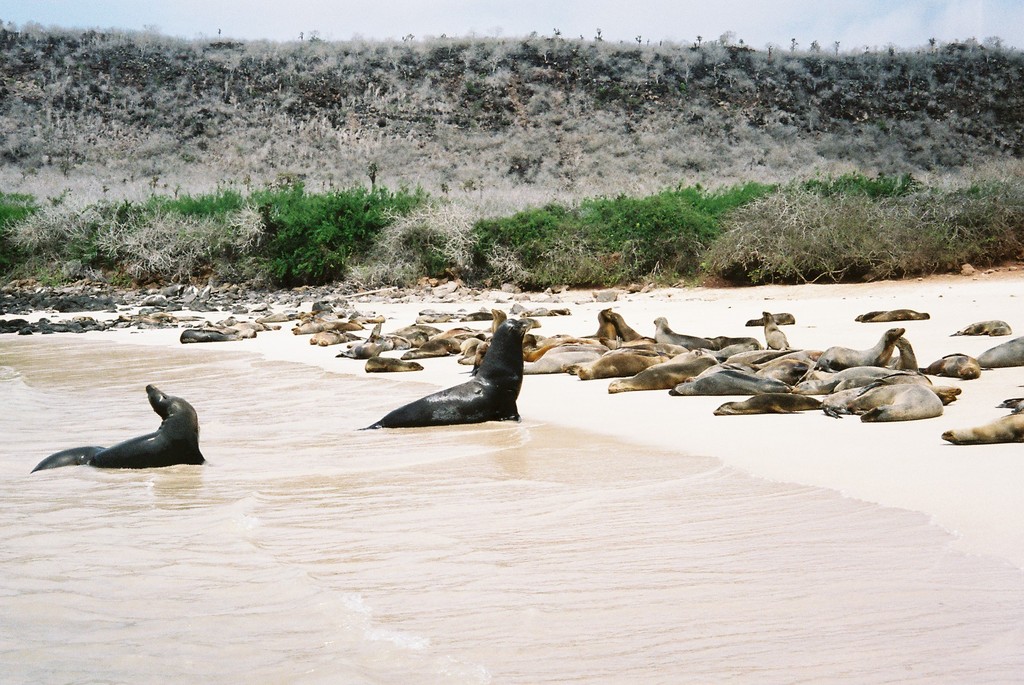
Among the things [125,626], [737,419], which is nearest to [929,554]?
[125,626]

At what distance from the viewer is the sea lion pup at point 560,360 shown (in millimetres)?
10352

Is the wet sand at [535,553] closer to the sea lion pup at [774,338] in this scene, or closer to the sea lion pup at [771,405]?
the sea lion pup at [771,405]

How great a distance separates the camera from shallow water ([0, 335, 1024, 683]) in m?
2.77

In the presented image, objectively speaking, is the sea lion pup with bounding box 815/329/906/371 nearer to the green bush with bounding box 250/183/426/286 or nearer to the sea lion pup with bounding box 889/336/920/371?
the sea lion pup with bounding box 889/336/920/371

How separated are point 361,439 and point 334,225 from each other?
61.7 ft

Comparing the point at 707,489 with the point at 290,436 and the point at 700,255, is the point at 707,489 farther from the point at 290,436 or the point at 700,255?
the point at 700,255

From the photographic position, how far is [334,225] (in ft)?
82.7

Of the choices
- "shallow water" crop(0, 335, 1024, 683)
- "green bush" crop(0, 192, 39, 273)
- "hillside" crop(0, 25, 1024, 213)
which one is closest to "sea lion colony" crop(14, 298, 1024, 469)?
"shallow water" crop(0, 335, 1024, 683)

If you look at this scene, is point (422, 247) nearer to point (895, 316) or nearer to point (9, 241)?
point (9, 241)

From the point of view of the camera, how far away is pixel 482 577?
11.7 feet

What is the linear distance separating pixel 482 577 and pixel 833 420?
3.99 metres

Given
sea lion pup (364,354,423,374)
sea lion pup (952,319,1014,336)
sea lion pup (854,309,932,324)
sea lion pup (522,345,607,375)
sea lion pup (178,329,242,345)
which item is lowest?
sea lion pup (178,329,242,345)

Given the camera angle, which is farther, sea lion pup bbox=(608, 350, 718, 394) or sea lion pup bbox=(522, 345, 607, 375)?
sea lion pup bbox=(522, 345, 607, 375)

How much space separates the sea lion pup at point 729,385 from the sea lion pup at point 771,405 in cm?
58
